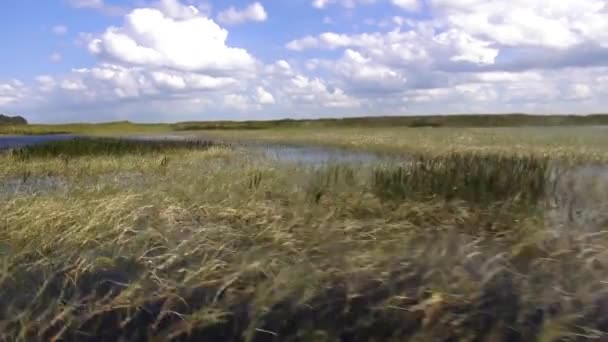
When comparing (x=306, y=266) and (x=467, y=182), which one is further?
(x=467, y=182)

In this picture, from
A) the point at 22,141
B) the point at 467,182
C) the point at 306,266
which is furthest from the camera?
the point at 22,141

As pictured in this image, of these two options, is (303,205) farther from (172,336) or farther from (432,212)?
(172,336)

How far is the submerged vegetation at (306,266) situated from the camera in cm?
547

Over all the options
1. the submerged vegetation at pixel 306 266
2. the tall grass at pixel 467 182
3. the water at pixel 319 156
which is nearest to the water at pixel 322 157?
the water at pixel 319 156

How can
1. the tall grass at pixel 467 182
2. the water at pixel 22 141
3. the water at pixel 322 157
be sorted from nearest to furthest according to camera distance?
the tall grass at pixel 467 182
the water at pixel 322 157
the water at pixel 22 141

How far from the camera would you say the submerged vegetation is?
17.9 feet

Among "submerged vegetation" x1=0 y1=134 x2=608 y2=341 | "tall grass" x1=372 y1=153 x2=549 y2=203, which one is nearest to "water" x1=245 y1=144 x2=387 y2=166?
"tall grass" x1=372 y1=153 x2=549 y2=203

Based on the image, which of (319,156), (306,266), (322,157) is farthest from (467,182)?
(319,156)

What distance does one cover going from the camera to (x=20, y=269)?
700 cm

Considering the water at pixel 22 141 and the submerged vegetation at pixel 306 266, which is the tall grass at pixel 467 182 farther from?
the water at pixel 22 141

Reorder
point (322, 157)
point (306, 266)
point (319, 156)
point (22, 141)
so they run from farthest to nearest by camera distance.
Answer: point (22, 141)
point (319, 156)
point (322, 157)
point (306, 266)

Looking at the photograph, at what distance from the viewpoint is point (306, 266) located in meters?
6.60

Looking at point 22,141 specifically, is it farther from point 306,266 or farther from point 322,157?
point 306,266

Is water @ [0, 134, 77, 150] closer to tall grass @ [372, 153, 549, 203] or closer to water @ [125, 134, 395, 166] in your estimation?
water @ [125, 134, 395, 166]
